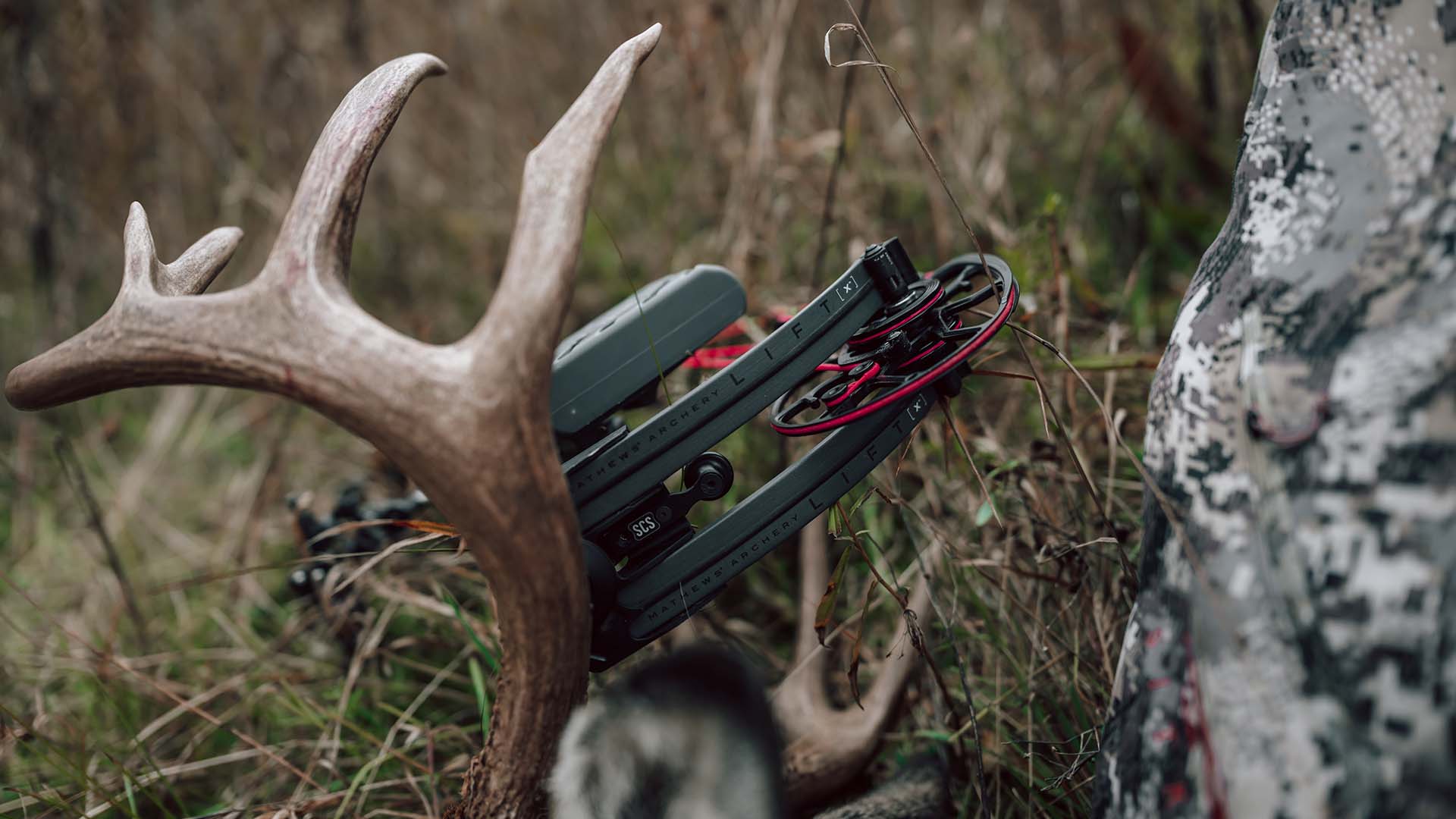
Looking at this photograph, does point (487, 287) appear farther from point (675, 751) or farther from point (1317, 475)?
point (1317, 475)

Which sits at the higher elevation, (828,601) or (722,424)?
(722,424)

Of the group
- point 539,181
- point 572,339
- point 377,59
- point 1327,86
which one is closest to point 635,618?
point 572,339

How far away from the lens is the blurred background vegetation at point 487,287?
154 cm

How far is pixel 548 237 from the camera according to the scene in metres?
0.90

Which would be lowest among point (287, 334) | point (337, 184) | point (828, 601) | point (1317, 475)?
point (828, 601)

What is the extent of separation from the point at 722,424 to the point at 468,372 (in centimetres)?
31

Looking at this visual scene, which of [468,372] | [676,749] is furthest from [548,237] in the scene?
[676,749]

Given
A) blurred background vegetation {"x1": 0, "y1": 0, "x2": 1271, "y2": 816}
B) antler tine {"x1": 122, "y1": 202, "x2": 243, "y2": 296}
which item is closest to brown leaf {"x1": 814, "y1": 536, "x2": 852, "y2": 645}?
blurred background vegetation {"x1": 0, "y1": 0, "x2": 1271, "y2": 816}

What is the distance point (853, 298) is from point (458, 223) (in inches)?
123

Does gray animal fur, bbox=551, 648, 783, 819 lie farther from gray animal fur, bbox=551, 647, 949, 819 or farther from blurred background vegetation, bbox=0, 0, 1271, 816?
blurred background vegetation, bbox=0, 0, 1271, 816

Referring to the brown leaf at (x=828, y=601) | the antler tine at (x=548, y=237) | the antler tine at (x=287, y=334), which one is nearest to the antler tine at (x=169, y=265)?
the antler tine at (x=287, y=334)

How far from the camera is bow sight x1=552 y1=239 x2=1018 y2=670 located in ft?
3.41

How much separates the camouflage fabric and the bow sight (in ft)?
0.88

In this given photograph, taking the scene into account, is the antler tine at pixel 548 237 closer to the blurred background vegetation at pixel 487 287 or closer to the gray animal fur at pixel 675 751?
the blurred background vegetation at pixel 487 287
